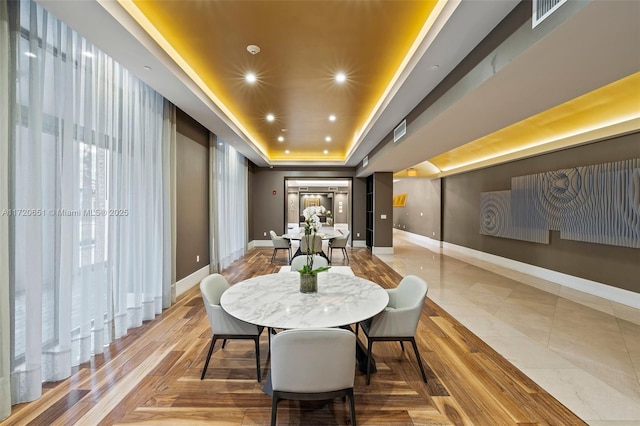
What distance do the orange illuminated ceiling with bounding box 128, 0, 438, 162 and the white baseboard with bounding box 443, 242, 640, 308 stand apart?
470cm

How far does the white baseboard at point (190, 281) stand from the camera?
4460 mm

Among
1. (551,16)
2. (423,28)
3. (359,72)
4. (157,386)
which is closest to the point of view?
(551,16)

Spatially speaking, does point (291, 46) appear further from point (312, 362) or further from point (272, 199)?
point (272, 199)

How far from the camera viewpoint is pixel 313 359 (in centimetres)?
144

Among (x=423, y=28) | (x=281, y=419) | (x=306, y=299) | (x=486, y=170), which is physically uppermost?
(x=423, y=28)

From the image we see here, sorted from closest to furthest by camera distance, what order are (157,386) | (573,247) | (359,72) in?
(157,386) < (359,72) < (573,247)

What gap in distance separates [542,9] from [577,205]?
4392 mm

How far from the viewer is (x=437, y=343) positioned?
2854mm

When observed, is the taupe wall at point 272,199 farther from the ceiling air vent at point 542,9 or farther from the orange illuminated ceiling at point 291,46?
the ceiling air vent at point 542,9

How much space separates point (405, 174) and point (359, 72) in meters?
6.70

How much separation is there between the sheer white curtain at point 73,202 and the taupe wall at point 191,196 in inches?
36.2

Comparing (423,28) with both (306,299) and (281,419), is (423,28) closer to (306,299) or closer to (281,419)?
(306,299)

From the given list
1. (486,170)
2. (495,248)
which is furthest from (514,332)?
(486,170)

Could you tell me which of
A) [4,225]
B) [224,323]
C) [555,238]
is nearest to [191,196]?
[4,225]
